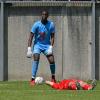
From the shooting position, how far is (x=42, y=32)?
48.0 ft

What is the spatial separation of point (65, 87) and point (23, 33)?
574 centimetres

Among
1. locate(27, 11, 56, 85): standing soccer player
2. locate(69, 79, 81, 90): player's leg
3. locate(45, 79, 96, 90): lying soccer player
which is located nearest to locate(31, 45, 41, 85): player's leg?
locate(27, 11, 56, 85): standing soccer player

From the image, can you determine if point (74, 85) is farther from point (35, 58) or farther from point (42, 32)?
point (42, 32)

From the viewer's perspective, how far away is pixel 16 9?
59.0 feet

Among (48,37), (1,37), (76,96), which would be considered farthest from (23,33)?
(76,96)

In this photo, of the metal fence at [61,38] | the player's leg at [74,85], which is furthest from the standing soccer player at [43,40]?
the metal fence at [61,38]

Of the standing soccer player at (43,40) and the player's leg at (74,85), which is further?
the standing soccer player at (43,40)

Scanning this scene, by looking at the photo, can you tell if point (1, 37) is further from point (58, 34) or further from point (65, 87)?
point (65, 87)

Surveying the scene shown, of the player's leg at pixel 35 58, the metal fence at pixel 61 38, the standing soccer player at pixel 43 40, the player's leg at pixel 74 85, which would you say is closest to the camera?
the player's leg at pixel 74 85

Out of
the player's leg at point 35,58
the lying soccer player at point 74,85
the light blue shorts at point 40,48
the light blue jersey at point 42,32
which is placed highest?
the light blue jersey at point 42,32

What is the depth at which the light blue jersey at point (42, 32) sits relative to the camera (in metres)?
14.7

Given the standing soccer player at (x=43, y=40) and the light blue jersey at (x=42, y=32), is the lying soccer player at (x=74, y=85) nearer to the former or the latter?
the standing soccer player at (x=43, y=40)

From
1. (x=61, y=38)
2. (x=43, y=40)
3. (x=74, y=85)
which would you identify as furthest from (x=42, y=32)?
(x=61, y=38)

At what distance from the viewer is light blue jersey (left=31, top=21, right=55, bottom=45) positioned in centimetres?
1466
